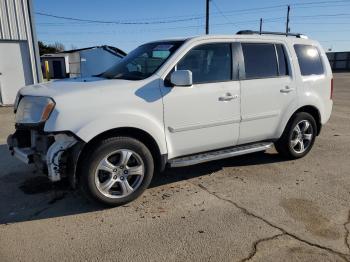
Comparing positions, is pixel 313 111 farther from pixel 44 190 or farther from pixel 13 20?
pixel 13 20

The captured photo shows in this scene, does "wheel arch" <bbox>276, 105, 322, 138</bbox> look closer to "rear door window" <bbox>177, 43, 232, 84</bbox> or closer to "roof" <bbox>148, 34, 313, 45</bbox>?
"roof" <bbox>148, 34, 313, 45</bbox>

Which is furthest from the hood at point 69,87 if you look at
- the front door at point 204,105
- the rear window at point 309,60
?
the rear window at point 309,60

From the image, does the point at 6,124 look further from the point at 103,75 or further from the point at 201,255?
the point at 201,255

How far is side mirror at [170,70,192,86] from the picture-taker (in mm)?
4160

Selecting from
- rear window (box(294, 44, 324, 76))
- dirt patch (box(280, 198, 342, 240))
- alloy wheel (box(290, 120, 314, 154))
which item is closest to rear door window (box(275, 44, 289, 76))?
rear window (box(294, 44, 324, 76))

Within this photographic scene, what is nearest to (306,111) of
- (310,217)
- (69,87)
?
(310,217)

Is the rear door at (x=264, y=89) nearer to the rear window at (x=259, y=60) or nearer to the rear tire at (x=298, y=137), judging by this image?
the rear window at (x=259, y=60)

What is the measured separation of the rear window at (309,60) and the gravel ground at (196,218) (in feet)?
4.96

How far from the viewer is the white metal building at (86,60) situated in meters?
26.1

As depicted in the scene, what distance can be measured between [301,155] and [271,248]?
9.96 ft

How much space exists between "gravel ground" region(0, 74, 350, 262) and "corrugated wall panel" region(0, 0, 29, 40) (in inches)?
311

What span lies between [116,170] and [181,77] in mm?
1290

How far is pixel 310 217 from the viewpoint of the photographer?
12.8 feet

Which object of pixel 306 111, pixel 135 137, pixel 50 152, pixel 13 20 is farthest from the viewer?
pixel 13 20
